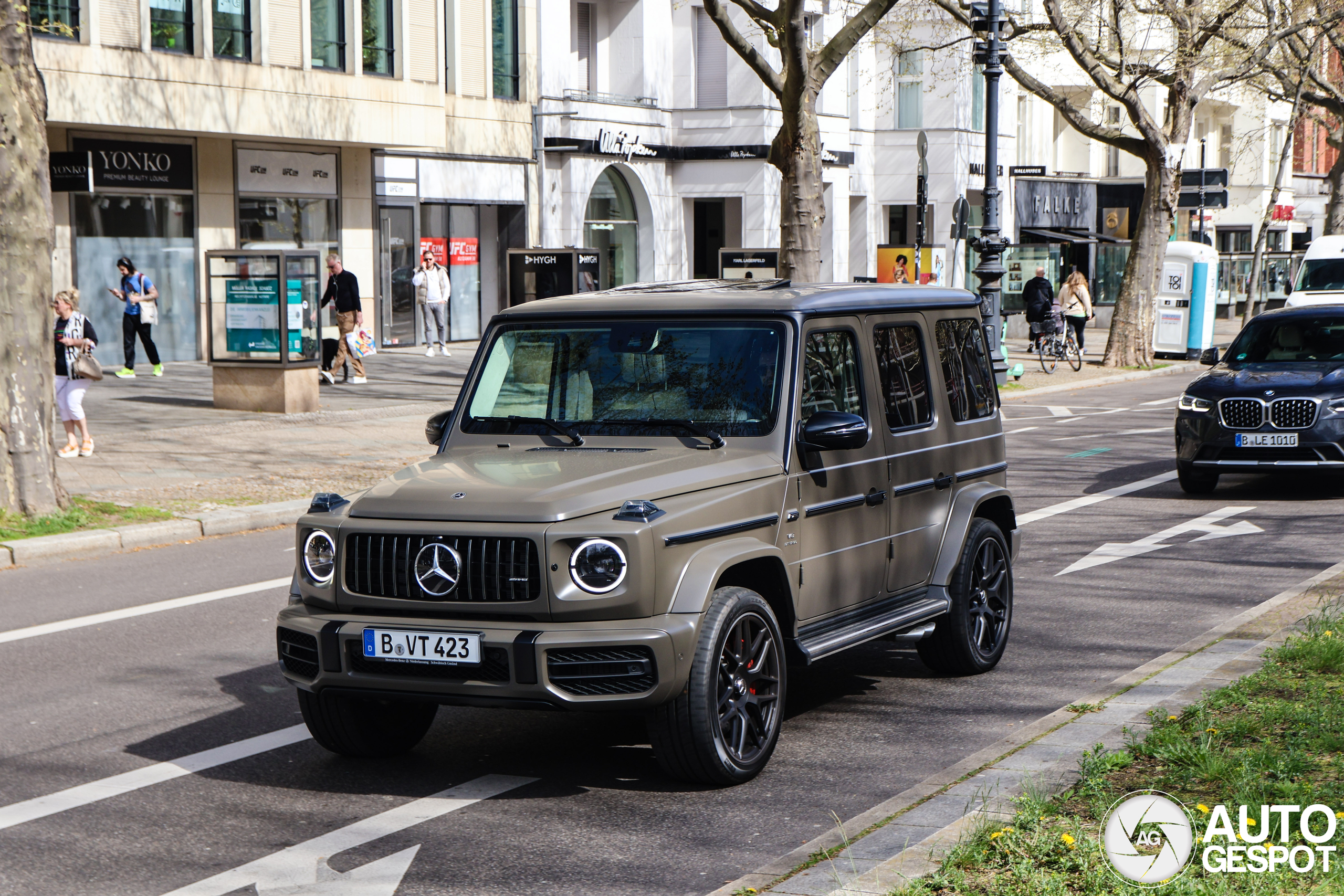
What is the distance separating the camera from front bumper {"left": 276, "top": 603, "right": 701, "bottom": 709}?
16.9 feet

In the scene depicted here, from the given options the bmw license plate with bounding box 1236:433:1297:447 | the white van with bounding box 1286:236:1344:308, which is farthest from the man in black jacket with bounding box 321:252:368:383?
the white van with bounding box 1286:236:1344:308

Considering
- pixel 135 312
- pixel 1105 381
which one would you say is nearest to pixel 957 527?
pixel 135 312

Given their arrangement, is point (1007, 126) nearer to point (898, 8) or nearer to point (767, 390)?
point (898, 8)

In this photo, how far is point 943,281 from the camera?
4575 centimetres

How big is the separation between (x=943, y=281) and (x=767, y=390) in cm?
4052

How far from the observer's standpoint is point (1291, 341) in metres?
14.2

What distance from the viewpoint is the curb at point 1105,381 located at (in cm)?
2620

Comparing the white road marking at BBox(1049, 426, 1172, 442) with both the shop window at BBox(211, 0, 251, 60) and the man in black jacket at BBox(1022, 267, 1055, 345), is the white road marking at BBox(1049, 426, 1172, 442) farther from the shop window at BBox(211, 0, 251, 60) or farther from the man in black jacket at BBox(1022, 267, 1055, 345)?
the shop window at BBox(211, 0, 251, 60)

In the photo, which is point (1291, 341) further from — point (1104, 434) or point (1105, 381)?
point (1105, 381)

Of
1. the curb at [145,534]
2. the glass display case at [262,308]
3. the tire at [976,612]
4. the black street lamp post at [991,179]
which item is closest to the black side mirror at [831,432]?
the tire at [976,612]

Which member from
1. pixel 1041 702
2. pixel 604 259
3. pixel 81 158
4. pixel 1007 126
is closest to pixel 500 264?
pixel 604 259

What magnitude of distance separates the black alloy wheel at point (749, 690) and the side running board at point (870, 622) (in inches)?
10.7

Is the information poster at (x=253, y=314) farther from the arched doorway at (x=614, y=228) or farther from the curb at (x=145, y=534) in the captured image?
the arched doorway at (x=614, y=228)

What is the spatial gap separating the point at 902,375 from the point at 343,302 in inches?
726
